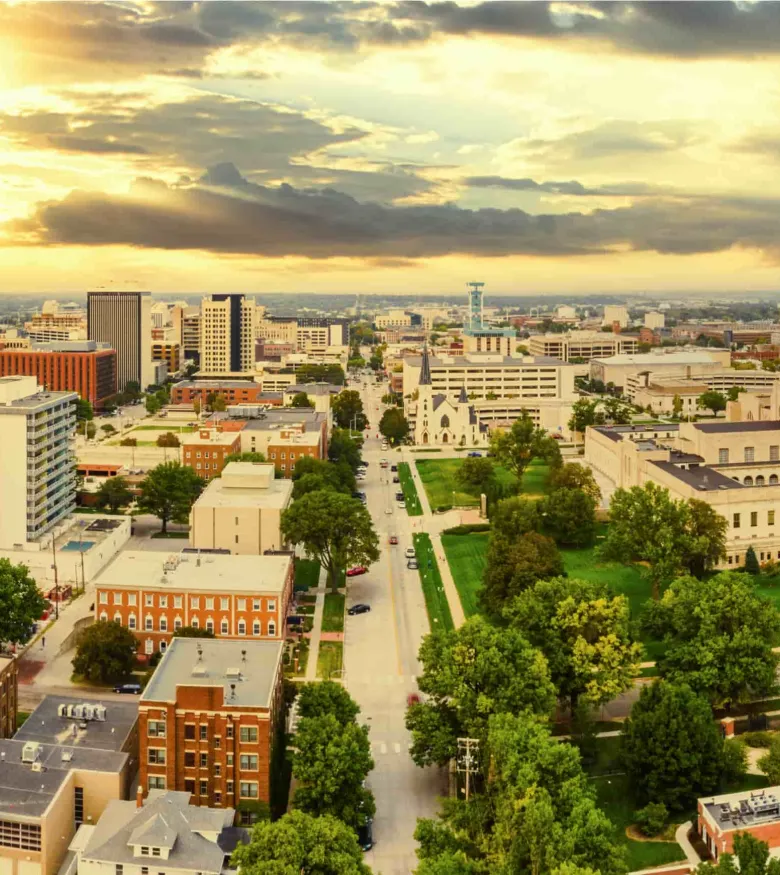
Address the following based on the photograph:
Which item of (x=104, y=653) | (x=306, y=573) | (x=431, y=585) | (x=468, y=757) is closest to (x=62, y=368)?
(x=306, y=573)

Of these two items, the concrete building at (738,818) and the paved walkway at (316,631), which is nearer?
the concrete building at (738,818)

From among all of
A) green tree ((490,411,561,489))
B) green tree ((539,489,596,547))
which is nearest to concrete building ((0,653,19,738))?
green tree ((539,489,596,547))

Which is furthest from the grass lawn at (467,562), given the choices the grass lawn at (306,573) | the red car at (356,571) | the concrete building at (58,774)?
the concrete building at (58,774)

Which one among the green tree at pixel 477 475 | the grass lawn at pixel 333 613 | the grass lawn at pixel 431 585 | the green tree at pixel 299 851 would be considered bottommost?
the grass lawn at pixel 333 613

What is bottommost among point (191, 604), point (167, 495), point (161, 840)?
point (161, 840)

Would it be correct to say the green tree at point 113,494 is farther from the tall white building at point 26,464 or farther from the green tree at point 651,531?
the green tree at point 651,531

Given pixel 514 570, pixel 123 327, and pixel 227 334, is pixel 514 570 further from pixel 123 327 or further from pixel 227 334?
pixel 227 334

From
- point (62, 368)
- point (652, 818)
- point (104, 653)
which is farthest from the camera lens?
point (62, 368)
